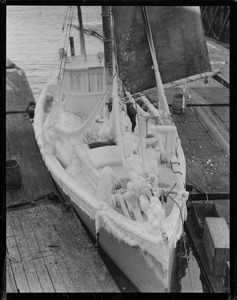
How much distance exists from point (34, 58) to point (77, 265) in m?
18.4

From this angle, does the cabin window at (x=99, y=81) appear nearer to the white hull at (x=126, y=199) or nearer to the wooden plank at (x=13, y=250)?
the white hull at (x=126, y=199)

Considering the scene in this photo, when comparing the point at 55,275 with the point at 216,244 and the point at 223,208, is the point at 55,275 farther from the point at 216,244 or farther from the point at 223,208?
the point at 223,208

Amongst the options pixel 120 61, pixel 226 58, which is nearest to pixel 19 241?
pixel 120 61

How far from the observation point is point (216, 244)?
6191 millimetres

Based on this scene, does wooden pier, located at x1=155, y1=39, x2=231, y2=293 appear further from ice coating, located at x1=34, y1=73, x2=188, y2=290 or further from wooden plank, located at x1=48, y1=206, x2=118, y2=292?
wooden plank, located at x1=48, y1=206, x2=118, y2=292

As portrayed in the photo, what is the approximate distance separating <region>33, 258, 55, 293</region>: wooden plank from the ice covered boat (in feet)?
3.16

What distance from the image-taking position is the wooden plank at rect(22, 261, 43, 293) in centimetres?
550

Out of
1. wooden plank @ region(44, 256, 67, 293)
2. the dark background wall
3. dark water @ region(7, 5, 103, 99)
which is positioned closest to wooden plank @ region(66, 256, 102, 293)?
wooden plank @ region(44, 256, 67, 293)

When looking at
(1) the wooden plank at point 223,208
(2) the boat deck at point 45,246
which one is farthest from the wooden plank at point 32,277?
(1) the wooden plank at point 223,208

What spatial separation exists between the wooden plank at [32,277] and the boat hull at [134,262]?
3.99 feet

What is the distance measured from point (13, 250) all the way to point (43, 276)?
0.81 metres
